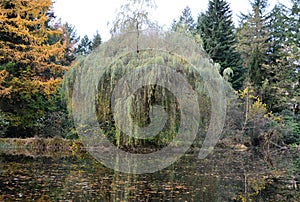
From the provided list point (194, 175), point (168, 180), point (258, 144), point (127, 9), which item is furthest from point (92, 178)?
point (258, 144)

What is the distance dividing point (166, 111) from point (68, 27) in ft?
102

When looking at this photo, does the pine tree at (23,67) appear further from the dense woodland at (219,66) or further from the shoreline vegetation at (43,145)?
the shoreline vegetation at (43,145)

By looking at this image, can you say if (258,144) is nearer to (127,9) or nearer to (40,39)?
(127,9)

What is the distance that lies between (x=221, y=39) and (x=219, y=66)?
12.3 m

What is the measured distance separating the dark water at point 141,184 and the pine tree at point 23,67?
A: 631cm

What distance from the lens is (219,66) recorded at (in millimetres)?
13875

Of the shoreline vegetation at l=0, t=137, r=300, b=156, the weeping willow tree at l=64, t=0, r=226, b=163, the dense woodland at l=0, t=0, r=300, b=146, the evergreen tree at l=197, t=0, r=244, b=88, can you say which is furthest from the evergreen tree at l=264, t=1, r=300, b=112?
the weeping willow tree at l=64, t=0, r=226, b=163

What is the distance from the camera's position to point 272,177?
8.46 metres

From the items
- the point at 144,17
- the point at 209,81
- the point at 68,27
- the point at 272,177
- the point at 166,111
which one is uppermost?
the point at 68,27

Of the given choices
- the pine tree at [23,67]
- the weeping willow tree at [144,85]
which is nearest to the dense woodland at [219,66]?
the pine tree at [23,67]

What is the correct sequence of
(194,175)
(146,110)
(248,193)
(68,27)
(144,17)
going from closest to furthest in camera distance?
(248,193), (194,175), (146,110), (144,17), (68,27)

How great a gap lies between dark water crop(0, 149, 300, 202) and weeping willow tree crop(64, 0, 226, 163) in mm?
2193

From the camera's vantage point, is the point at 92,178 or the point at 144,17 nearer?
the point at 92,178

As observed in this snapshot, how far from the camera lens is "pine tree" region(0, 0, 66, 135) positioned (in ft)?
50.8
